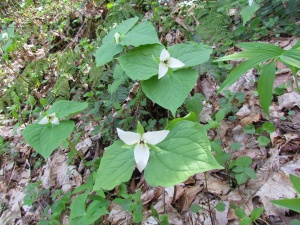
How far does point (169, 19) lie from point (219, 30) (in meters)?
0.66

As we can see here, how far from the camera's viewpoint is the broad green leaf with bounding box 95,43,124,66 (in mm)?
1836

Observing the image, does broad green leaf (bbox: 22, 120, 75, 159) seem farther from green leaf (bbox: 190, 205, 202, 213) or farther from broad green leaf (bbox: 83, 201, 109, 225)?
green leaf (bbox: 190, 205, 202, 213)

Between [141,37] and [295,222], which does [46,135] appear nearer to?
[141,37]

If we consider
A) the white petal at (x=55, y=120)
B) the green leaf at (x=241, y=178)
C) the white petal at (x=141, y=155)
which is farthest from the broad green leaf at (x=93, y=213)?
the green leaf at (x=241, y=178)

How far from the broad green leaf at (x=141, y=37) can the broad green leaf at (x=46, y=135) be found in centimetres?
70

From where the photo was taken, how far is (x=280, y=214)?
138cm

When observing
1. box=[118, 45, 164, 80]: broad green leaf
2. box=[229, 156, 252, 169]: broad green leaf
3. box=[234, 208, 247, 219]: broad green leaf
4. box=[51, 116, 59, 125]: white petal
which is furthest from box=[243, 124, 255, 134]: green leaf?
box=[51, 116, 59, 125]: white petal

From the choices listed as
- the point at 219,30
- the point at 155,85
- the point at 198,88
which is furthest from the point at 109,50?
the point at 219,30

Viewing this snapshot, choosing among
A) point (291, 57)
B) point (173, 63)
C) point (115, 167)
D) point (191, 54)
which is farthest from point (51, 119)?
point (291, 57)

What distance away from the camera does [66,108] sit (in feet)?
6.48

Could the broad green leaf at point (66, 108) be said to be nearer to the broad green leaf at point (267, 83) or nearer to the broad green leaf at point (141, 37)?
the broad green leaf at point (141, 37)

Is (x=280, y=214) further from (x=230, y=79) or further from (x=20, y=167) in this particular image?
(x=20, y=167)

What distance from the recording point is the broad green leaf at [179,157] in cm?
108

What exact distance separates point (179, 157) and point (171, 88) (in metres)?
0.55
